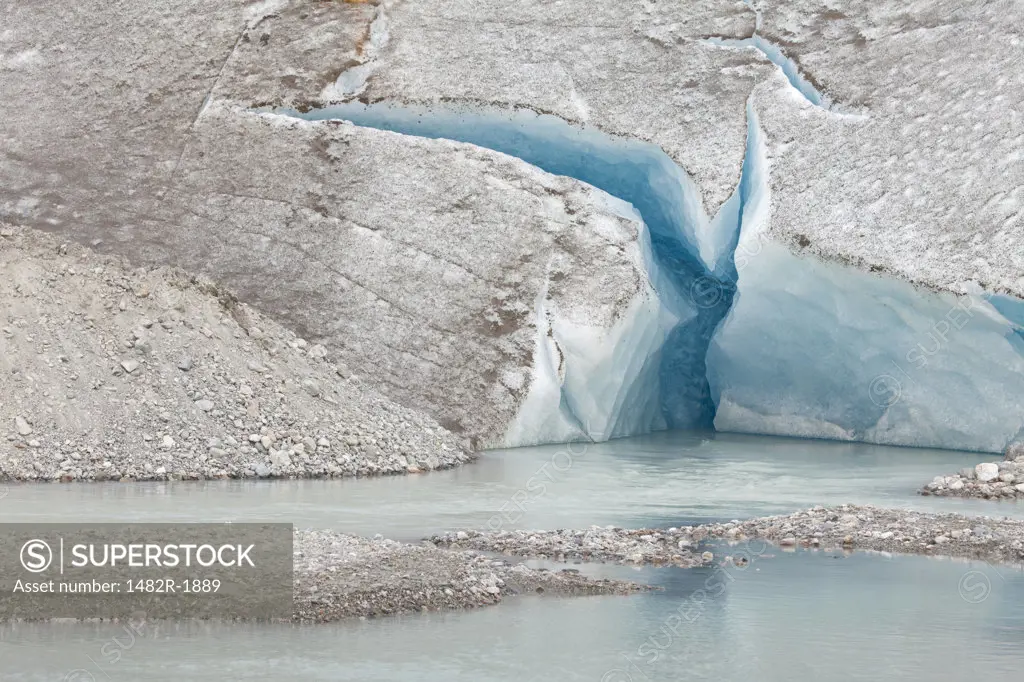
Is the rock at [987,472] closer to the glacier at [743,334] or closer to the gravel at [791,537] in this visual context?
the gravel at [791,537]

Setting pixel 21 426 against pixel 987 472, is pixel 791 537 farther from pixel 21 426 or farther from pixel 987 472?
pixel 21 426

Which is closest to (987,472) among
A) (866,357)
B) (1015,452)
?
(1015,452)

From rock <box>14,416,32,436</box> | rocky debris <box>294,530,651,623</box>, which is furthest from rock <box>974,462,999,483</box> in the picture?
rock <box>14,416,32,436</box>

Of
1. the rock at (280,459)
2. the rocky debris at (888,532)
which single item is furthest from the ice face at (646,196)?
the rocky debris at (888,532)

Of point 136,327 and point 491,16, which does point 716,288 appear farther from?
point 136,327

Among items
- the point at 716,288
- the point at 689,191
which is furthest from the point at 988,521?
the point at 716,288

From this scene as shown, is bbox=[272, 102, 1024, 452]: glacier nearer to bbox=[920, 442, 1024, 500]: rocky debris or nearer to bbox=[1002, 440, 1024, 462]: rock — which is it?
bbox=[1002, 440, 1024, 462]: rock
